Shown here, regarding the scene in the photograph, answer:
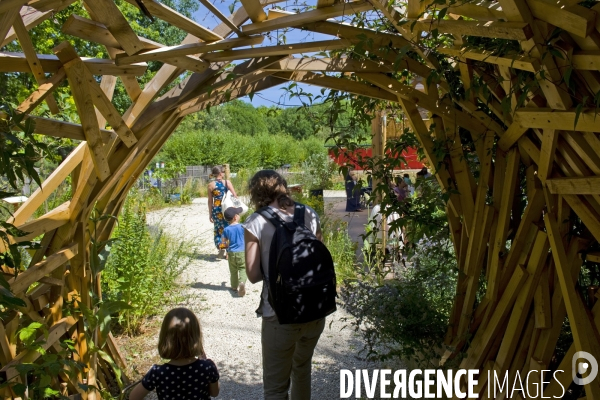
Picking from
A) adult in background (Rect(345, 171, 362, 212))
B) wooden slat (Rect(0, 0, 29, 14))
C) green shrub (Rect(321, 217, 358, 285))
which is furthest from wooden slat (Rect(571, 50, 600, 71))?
green shrub (Rect(321, 217, 358, 285))

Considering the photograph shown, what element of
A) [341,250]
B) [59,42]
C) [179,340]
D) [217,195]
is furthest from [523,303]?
[59,42]

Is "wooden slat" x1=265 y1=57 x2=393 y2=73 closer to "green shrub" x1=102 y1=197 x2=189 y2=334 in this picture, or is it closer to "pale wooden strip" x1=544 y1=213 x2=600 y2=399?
"pale wooden strip" x1=544 y1=213 x2=600 y2=399

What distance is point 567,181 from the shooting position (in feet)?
6.88

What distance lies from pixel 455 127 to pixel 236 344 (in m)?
3.27

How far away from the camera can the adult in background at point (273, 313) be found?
2.81 meters

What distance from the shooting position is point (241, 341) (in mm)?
5113

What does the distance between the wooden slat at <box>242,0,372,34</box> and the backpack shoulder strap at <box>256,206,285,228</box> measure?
0.94 meters

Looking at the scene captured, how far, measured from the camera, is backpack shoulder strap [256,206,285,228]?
2.81 metres

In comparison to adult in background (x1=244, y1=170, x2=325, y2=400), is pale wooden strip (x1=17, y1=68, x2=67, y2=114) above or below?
above

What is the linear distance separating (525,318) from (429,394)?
768mm

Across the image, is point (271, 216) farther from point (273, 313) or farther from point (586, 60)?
point (586, 60)

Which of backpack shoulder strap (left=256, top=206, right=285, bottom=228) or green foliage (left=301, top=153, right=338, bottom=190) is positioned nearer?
backpack shoulder strap (left=256, top=206, right=285, bottom=228)

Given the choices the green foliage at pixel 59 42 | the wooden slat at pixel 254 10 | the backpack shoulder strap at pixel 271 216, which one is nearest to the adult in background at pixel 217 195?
the green foliage at pixel 59 42

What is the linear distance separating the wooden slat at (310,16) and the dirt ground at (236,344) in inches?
70.0
